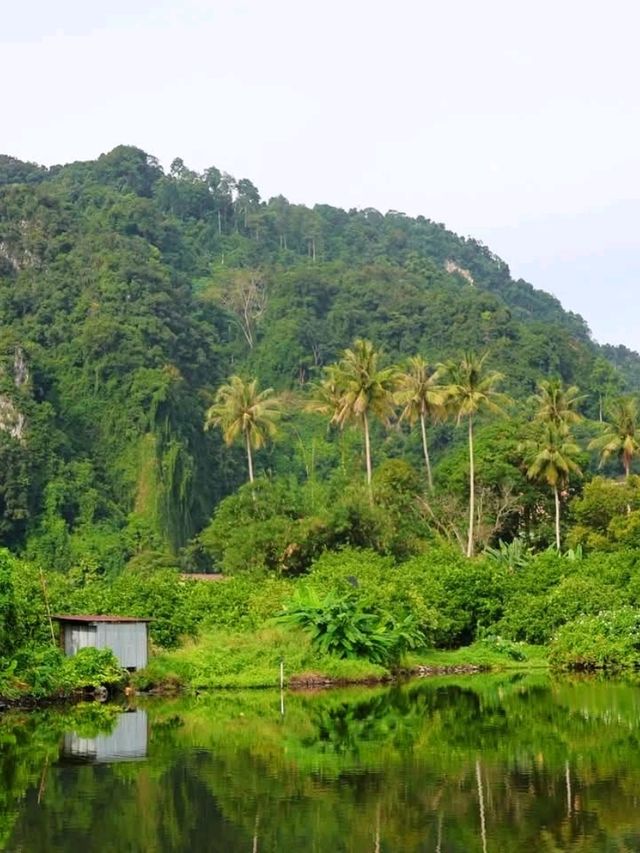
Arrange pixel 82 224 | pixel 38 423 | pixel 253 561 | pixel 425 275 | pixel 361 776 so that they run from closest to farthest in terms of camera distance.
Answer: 1. pixel 361 776
2. pixel 253 561
3. pixel 38 423
4. pixel 82 224
5. pixel 425 275

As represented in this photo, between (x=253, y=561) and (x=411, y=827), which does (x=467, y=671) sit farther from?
(x=411, y=827)

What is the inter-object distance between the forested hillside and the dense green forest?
0.23 meters

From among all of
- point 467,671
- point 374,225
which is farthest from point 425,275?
point 467,671

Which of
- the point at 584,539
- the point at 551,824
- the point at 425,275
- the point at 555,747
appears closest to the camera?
the point at 551,824

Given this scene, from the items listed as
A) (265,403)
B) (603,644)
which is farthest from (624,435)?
(603,644)

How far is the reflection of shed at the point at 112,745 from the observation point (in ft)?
85.4

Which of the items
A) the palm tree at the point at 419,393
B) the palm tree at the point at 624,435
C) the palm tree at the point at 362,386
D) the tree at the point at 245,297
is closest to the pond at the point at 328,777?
the palm tree at the point at 362,386

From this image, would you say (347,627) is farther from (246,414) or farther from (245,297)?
(245,297)

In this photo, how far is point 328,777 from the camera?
23.3 m

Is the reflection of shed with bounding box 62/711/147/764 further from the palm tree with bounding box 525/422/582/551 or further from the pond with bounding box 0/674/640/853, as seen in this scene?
the palm tree with bounding box 525/422/582/551

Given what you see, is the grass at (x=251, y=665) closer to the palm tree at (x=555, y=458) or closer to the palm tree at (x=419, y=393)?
the palm tree at (x=555, y=458)

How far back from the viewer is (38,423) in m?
90.5

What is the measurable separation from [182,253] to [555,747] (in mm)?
123462

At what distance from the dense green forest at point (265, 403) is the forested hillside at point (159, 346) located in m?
0.23
